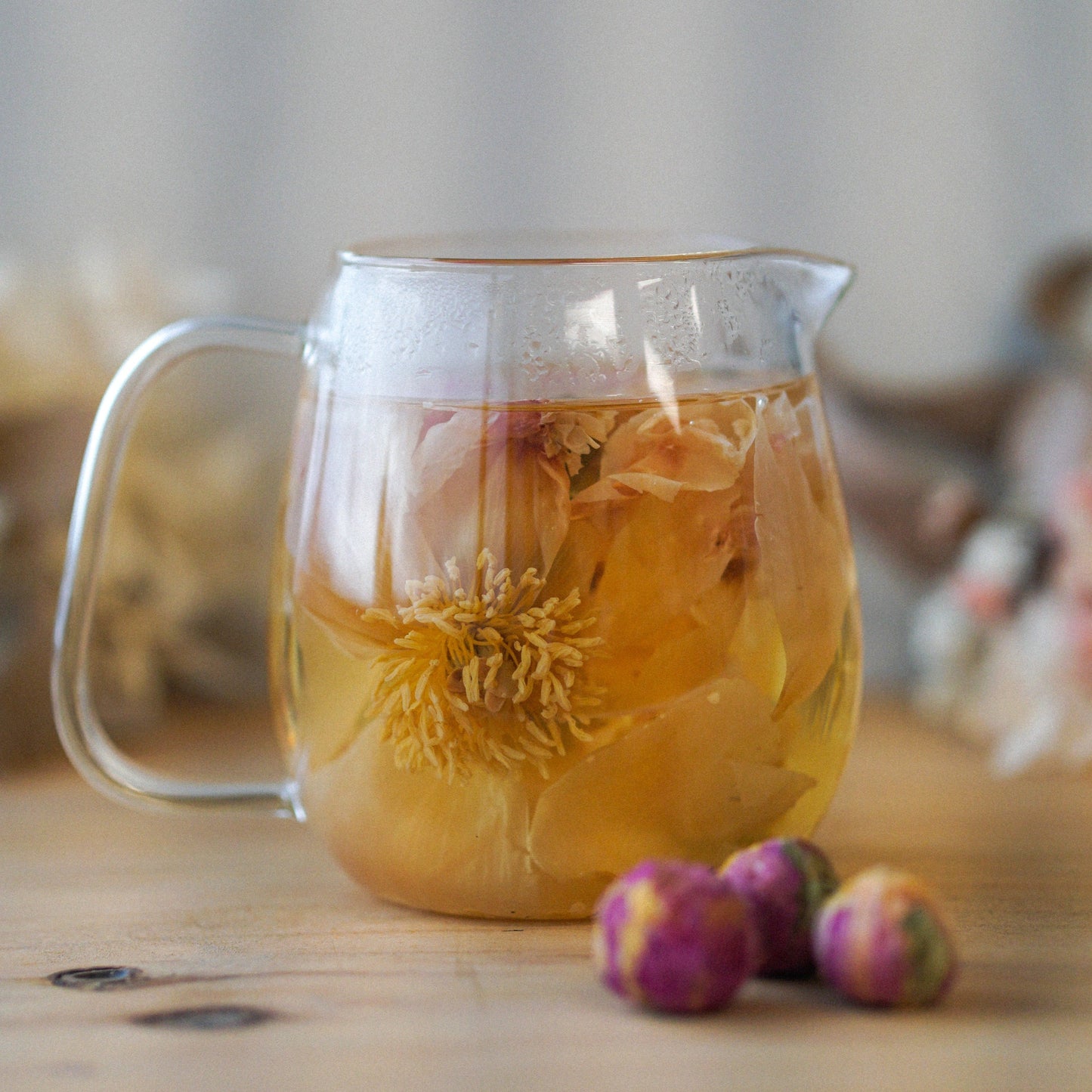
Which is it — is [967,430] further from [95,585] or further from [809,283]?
[95,585]

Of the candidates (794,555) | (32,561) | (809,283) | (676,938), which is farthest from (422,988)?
(32,561)

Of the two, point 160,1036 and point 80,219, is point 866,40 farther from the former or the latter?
point 160,1036

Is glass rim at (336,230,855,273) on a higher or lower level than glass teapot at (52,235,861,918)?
higher

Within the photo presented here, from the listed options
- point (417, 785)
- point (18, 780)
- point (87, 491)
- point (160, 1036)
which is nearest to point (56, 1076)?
point (160, 1036)

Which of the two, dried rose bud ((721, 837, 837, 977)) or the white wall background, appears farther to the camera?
the white wall background

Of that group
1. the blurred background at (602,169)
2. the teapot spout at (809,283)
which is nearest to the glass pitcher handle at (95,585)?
the teapot spout at (809,283)

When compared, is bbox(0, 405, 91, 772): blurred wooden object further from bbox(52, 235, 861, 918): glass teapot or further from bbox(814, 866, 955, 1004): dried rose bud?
bbox(814, 866, 955, 1004): dried rose bud

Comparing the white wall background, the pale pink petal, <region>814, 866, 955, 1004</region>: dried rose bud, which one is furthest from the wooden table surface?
the white wall background
